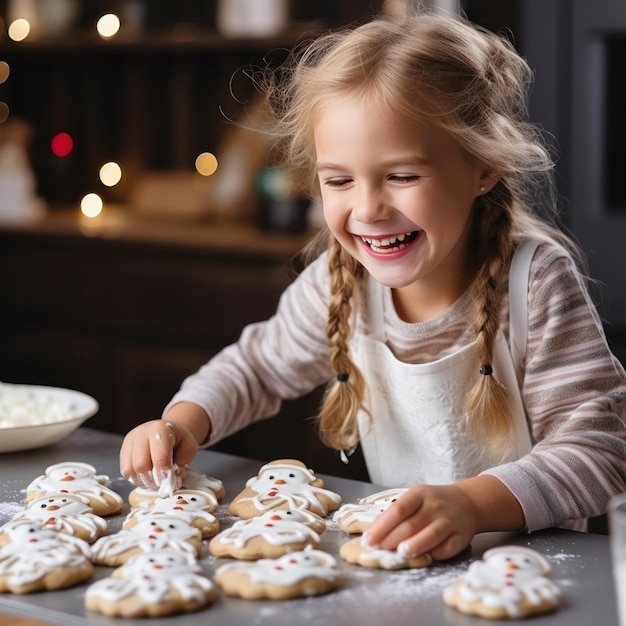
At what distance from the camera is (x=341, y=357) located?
1488 millimetres

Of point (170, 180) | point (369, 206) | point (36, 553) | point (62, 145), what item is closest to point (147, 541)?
point (36, 553)

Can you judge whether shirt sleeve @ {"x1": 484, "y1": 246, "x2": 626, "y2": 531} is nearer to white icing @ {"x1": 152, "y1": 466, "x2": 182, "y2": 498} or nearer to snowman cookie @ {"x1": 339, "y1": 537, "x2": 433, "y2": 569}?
snowman cookie @ {"x1": 339, "y1": 537, "x2": 433, "y2": 569}

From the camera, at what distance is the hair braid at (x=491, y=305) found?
139 cm

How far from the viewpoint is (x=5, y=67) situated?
3.65m

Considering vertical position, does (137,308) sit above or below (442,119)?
below

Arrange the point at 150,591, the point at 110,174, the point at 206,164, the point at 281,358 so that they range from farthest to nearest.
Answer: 1. the point at 110,174
2. the point at 206,164
3. the point at 281,358
4. the point at 150,591

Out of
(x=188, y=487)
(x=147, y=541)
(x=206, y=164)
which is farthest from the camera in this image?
(x=206, y=164)

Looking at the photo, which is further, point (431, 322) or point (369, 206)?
point (431, 322)

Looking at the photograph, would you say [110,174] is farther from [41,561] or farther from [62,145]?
[41,561]

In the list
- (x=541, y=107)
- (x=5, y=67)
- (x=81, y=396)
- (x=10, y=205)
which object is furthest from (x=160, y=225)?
(x=81, y=396)

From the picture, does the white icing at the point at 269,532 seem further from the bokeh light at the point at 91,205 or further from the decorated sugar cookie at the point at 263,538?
→ the bokeh light at the point at 91,205

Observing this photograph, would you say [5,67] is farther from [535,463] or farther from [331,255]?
[535,463]

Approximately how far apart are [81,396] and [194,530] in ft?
1.68

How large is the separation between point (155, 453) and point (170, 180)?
2141 millimetres
